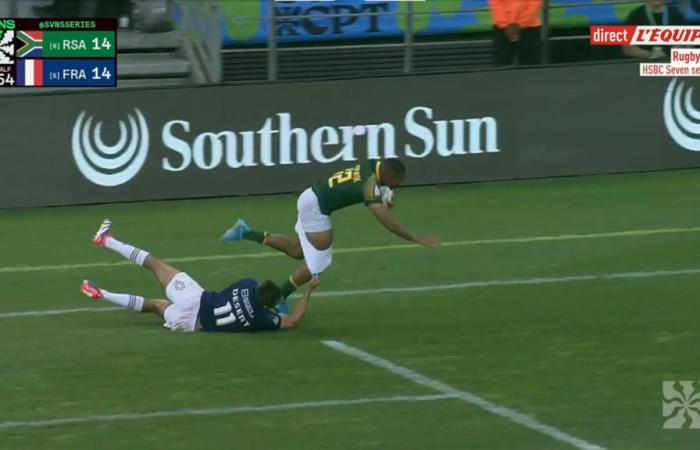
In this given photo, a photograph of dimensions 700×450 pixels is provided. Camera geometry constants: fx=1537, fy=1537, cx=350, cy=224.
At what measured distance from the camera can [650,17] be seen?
23484 mm

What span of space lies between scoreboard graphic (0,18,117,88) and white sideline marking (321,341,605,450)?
31.3ft

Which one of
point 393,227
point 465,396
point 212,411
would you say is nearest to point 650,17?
point 393,227

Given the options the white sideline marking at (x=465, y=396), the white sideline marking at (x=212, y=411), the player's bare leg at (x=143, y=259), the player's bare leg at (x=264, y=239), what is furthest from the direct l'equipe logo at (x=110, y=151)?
the white sideline marking at (x=212, y=411)

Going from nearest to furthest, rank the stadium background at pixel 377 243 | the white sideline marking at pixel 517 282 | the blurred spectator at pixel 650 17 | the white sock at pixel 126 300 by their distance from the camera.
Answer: the stadium background at pixel 377 243 → the white sock at pixel 126 300 → the white sideline marking at pixel 517 282 → the blurred spectator at pixel 650 17

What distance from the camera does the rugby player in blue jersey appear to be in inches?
547

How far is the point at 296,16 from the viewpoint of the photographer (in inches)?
910

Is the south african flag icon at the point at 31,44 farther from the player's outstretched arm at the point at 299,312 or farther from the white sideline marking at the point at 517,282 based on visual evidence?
the player's outstretched arm at the point at 299,312

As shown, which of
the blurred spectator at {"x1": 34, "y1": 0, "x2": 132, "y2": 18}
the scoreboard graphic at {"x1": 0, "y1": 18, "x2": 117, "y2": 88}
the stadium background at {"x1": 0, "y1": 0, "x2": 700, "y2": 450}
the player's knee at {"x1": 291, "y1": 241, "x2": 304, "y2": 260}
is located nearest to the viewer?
the stadium background at {"x1": 0, "y1": 0, "x2": 700, "y2": 450}

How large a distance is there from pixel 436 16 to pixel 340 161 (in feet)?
13.0

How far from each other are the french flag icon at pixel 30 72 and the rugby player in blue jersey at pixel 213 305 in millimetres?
8398

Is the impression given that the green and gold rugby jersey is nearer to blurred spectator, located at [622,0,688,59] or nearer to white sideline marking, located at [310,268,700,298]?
white sideline marking, located at [310,268,700,298]

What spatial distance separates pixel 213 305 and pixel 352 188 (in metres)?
1.81

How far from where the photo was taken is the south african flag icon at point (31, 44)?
22.4 meters

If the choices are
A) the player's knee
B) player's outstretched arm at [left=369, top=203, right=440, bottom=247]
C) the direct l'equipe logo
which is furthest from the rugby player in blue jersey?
the direct l'equipe logo
